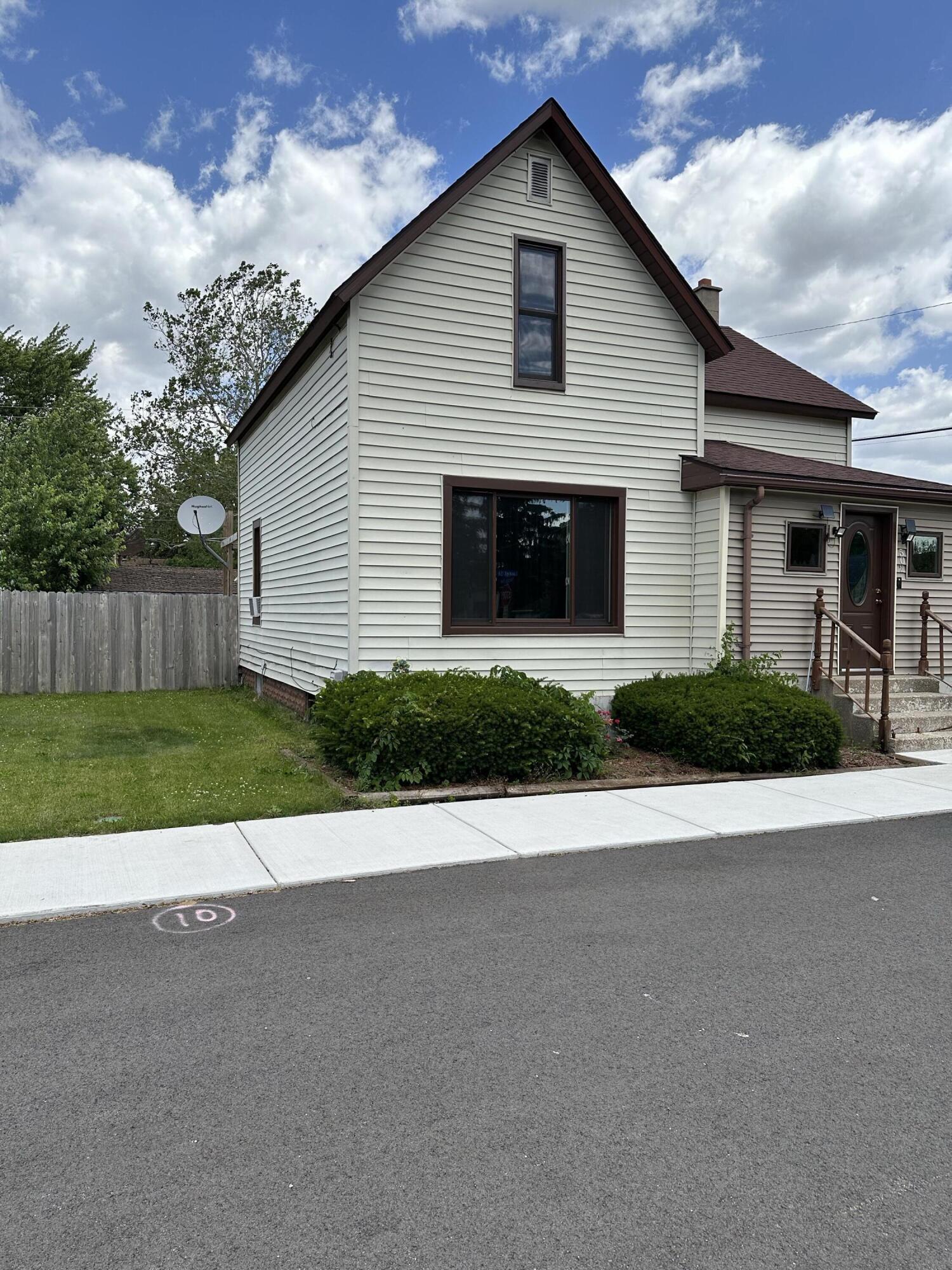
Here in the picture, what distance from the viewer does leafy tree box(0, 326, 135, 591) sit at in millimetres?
20969

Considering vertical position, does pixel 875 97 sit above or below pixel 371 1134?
above

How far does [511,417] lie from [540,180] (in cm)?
283

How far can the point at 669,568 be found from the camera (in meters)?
11.2

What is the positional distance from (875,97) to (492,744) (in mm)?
15963

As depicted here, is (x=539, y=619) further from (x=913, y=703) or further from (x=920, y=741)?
(x=913, y=703)

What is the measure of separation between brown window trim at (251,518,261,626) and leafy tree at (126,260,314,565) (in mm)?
20602

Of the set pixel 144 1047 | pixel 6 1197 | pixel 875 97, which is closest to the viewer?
pixel 6 1197

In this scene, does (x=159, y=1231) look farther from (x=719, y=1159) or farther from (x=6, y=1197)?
(x=719, y=1159)

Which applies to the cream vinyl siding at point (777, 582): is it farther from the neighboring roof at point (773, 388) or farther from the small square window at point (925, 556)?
the neighboring roof at point (773, 388)

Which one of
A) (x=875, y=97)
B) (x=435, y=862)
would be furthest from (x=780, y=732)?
(x=875, y=97)

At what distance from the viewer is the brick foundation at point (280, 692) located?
11889mm

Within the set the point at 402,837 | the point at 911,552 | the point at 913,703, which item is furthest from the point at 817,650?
the point at 402,837

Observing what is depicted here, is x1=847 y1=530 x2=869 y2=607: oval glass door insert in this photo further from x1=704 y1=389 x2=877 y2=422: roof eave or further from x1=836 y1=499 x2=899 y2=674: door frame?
x1=704 y1=389 x2=877 y2=422: roof eave

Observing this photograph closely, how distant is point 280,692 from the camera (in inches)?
538
